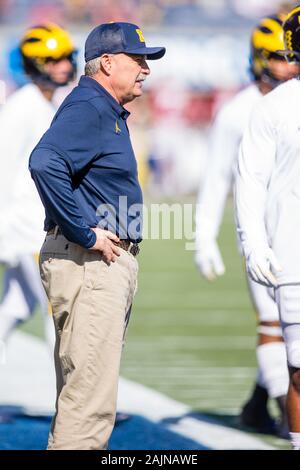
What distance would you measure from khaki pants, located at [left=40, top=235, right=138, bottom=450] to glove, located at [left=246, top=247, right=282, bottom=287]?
23.1 inches

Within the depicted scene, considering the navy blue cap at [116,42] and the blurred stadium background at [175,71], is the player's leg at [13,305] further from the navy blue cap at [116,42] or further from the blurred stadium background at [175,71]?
the blurred stadium background at [175,71]

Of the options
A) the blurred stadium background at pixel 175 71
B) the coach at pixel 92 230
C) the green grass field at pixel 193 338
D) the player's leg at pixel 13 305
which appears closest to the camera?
the coach at pixel 92 230

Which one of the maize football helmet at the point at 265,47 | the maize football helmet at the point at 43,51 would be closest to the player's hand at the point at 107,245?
the maize football helmet at the point at 265,47

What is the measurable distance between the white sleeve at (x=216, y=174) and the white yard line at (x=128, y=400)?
105 cm

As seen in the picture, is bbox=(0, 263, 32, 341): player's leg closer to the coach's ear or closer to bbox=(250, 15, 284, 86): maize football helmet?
bbox=(250, 15, 284, 86): maize football helmet

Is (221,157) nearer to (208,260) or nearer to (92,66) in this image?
(208,260)

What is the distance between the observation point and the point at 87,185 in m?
4.57

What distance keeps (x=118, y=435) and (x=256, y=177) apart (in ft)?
6.75

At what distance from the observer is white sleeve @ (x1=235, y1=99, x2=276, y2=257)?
4914 millimetres

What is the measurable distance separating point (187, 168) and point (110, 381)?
2385 centimetres

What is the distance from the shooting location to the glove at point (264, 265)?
485 centimetres

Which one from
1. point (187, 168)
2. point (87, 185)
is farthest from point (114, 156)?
point (187, 168)

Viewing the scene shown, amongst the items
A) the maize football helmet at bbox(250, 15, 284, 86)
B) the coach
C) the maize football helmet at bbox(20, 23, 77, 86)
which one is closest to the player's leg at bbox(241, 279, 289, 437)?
the maize football helmet at bbox(250, 15, 284, 86)

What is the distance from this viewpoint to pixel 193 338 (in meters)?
9.85
